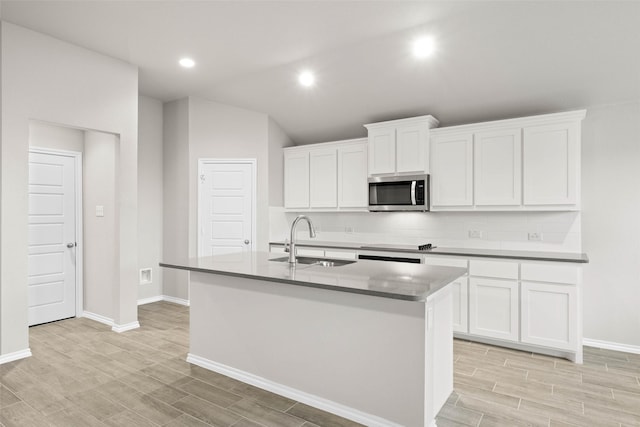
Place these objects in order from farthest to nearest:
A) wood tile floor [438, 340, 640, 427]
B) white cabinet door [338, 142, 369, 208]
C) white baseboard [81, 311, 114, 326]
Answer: white cabinet door [338, 142, 369, 208] < white baseboard [81, 311, 114, 326] < wood tile floor [438, 340, 640, 427]

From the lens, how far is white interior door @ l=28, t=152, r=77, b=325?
4.39 metres

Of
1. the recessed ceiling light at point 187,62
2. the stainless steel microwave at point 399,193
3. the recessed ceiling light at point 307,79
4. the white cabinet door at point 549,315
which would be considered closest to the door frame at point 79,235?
the recessed ceiling light at point 187,62

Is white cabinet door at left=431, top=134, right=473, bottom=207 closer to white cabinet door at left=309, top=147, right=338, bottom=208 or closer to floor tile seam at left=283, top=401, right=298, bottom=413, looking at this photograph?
white cabinet door at left=309, top=147, right=338, bottom=208

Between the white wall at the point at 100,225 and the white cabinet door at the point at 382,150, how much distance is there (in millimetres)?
3025

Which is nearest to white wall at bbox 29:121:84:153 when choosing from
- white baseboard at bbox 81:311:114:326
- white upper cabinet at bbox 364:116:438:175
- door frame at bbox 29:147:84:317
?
door frame at bbox 29:147:84:317

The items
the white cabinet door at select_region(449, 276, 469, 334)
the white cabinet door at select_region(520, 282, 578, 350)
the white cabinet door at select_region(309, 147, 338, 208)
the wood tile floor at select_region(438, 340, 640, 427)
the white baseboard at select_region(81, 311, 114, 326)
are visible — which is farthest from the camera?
the white cabinet door at select_region(309, 147, 338, 208)

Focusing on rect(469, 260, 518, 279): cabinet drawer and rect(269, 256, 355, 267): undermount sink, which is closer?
rect(269, 256, 355, 267): undermount sink

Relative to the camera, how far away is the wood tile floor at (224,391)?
7.96ft

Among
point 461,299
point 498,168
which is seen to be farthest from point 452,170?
point 461,299

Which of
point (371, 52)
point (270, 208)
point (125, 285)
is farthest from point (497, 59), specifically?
point (125, 285)

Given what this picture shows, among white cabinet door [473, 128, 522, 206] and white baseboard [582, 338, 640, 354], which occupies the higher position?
white cabinet door [473, 128, 522, 206]

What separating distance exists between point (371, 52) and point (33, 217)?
167 inches

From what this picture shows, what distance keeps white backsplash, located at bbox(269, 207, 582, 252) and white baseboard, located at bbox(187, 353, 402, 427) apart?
8.48 feet

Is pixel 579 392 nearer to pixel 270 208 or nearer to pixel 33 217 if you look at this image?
pixel 270 208
